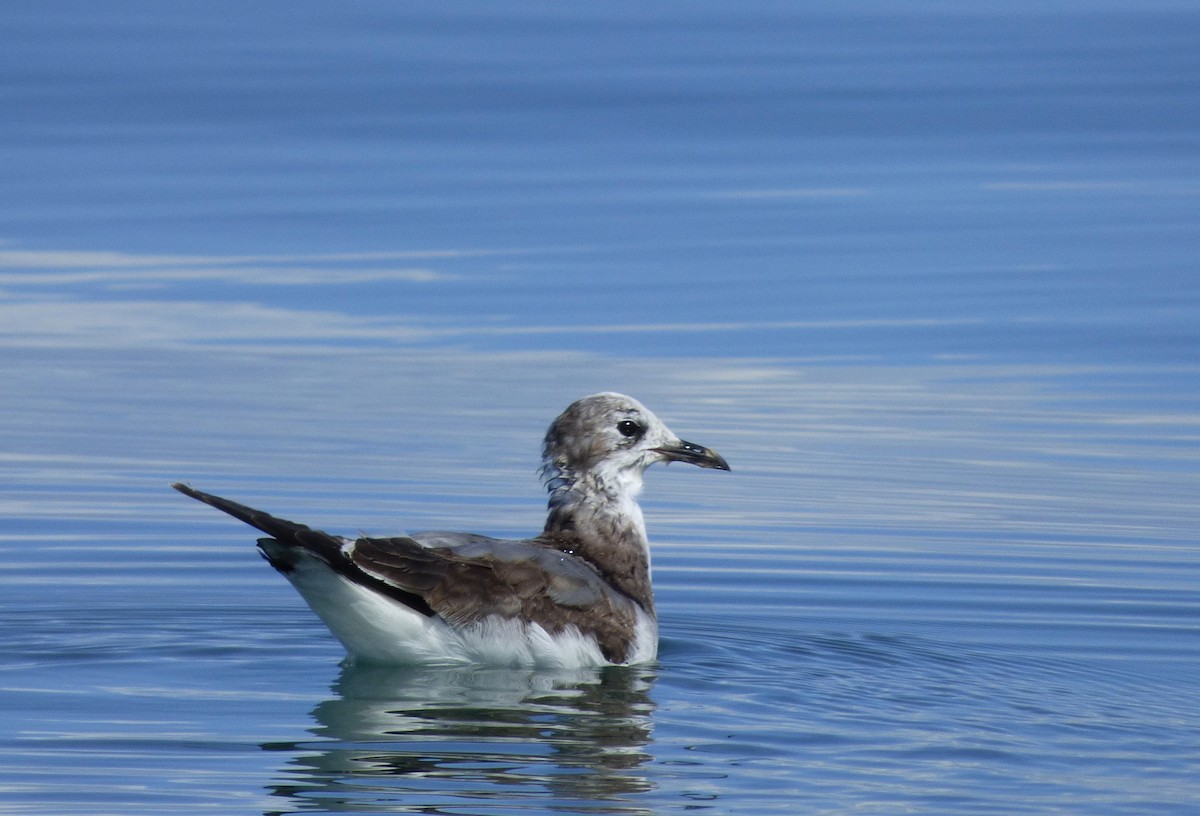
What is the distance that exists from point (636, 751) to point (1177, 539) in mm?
6349

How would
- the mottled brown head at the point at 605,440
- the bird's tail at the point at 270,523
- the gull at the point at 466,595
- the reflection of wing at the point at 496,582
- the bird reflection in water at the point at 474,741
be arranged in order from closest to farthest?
1. the bird reflection in water at the point at 474,741
2. the bird's tail at the point at 270,523
3. the gull at the point at 466,595
4. the reflection of wing at the point at 496,582
5. the mottled brown head at the point at 605,440

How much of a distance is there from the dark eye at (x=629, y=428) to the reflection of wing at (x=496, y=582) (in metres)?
0.94

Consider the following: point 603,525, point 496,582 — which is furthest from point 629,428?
point 496,582

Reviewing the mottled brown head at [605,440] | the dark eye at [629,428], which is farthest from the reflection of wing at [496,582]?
the dark eye at [629,428]

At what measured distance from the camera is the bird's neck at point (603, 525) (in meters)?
12.5

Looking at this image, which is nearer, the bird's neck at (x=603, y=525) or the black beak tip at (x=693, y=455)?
the bird's neck at (x=603, y=525)

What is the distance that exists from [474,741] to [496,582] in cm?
149

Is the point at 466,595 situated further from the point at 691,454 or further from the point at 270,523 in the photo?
the point at 691,454

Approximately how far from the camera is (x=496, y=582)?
37.3 ft

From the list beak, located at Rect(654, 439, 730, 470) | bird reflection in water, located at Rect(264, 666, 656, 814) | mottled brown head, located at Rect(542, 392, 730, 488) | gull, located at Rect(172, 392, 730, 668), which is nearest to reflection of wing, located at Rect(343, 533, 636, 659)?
gull, located at Rect(172, 392, 730, 668)

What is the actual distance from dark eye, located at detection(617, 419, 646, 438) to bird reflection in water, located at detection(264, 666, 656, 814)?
1.42 meters

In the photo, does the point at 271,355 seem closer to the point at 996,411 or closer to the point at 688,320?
the point at 688,320

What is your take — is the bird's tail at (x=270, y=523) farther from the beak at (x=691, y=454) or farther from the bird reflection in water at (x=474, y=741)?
the beak at (x=691, y=454)

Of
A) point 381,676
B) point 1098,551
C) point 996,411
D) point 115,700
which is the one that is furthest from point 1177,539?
point 115,700
